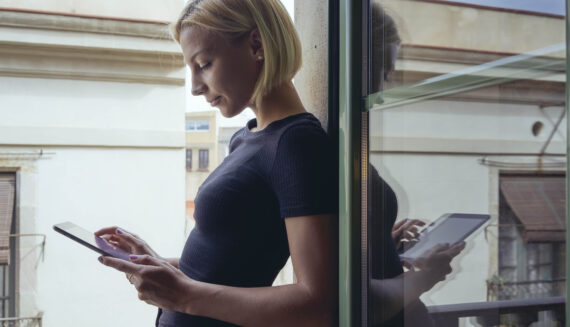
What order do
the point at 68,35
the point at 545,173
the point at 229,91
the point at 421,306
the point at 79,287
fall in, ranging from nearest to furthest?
the point at 545,173 → the point at 421,306 → the point at 229,91 → the point at 68,35 → the point at 79,287

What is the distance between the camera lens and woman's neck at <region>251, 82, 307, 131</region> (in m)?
0.65

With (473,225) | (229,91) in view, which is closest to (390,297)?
(473,225)

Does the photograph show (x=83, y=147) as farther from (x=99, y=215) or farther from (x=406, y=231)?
(x=406, y=231)

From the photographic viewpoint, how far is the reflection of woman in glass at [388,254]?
51 centimetres

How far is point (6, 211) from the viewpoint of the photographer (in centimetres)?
207

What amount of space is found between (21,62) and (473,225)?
220 cm

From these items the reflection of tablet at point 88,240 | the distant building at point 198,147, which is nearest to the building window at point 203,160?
the distant building at point 198,147

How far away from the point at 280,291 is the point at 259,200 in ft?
0.37

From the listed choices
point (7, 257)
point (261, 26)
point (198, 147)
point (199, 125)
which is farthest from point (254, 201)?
point (198, 147)

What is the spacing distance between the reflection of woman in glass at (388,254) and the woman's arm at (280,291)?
0.05 metres

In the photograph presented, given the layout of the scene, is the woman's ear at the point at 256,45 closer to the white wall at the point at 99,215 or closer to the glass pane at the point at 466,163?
the glass pane at the point at 466,163

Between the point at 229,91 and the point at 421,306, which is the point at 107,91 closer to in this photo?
the point at 229,91

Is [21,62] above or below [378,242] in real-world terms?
above

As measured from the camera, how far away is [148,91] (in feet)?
8.02
